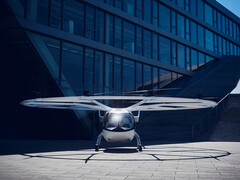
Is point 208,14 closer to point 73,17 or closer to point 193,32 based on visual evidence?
point 193,32

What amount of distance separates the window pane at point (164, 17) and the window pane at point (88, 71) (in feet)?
41.5

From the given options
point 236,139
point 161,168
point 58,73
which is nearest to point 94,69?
point 58,73

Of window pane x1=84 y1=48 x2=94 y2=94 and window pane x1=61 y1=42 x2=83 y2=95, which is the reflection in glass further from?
window pane x1=61 y1=42 x2=83 y2=95

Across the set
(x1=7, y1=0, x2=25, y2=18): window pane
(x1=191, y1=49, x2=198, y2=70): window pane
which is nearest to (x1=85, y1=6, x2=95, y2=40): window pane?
(x1=7, y1=0, x2=25, y2=18): window pane

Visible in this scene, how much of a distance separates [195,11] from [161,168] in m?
36.8

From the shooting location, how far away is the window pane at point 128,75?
95.1 ft

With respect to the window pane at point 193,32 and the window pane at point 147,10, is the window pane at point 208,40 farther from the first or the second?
the window pane at point 147,10

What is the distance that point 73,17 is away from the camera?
24.4 m

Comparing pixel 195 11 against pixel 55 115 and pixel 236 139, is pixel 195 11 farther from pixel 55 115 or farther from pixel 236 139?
pixel 55 115

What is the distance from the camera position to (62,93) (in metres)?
21.9

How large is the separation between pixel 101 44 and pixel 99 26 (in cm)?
180

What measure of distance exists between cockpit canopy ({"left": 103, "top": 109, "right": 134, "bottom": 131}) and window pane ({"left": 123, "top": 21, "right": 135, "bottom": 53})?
16070 millimetres

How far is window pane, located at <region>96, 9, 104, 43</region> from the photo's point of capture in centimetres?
2653

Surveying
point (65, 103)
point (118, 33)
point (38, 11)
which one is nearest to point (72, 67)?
point (38, 11)
